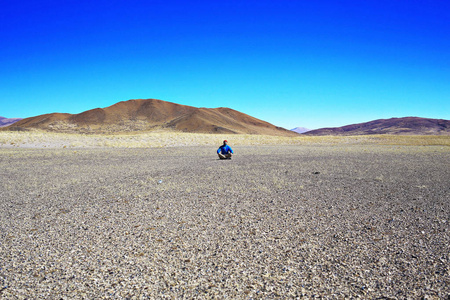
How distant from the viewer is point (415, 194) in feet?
27.2

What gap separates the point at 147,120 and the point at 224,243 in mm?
163605

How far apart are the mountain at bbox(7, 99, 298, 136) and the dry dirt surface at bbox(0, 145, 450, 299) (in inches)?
4841

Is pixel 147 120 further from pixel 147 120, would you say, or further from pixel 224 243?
pixel 224 243

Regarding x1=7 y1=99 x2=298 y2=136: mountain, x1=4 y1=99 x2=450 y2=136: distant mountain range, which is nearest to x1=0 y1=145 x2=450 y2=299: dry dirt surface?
x1=7 y1=99 x2=298 y2=136: mountain

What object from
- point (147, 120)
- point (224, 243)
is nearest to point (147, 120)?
point (147, 120)

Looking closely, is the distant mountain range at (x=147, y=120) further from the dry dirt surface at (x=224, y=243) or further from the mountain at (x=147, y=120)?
the dry dirt surface at (x=224, y=243)

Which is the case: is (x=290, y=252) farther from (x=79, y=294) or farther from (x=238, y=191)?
(x=238, y=191)

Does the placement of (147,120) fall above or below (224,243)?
above

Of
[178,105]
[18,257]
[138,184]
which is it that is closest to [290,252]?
[18,257]

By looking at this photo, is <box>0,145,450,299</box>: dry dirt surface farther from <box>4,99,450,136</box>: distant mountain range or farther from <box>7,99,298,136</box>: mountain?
<box>4,99,450,136</box>: distant mountain range

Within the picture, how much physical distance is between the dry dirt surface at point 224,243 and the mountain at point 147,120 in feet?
403

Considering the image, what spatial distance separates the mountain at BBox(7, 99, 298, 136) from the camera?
141m

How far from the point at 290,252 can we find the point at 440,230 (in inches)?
124

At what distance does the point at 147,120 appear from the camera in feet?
528
